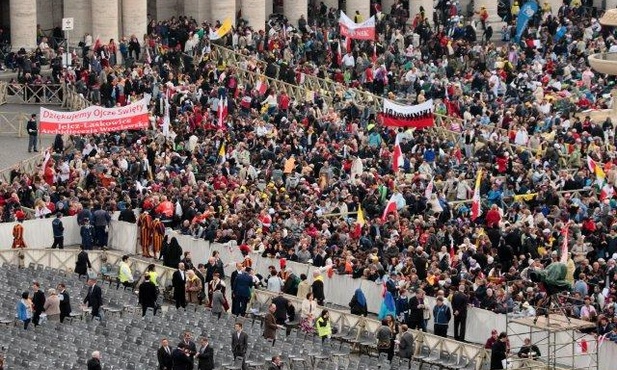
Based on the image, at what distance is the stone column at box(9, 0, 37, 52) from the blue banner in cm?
1966

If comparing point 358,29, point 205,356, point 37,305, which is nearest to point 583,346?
point 205,356

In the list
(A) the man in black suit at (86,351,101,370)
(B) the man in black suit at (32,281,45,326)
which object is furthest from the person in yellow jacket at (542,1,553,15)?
(A) the man in black suit at (86,351,101,370)

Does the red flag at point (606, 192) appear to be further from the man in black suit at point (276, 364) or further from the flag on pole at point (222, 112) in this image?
the man in black suit at point (276, 364)

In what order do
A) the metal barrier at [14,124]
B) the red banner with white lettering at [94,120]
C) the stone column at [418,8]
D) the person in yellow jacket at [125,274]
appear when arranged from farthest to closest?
the stone column at [418,8], the metal barrier at [14,124], the red banner with white lettering at [94,120], the person in yellow jacket at [125,274]

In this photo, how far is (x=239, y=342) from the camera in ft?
188

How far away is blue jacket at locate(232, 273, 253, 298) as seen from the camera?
6262cm

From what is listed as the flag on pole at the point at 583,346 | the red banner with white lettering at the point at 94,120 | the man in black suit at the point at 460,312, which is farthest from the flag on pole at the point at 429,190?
the flag on pole at the point at 583,346

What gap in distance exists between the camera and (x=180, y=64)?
90500mm

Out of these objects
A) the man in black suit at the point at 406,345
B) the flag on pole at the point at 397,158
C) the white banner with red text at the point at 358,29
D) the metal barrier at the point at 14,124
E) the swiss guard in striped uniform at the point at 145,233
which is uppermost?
the white banner with red text at the point at 358,29

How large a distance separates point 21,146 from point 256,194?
497 inches

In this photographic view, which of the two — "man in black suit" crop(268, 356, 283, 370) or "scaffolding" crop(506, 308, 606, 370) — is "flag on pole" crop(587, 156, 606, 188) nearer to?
"scaffolding" crop(506, 308, 606, 370)

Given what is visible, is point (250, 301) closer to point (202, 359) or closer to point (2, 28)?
point (202, 359)

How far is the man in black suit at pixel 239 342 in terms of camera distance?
57.2 metres

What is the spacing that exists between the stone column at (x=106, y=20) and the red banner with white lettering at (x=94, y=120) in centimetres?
1643
